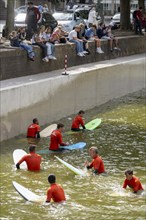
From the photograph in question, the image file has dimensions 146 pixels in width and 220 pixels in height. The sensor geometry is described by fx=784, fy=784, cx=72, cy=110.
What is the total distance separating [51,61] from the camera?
106 feet

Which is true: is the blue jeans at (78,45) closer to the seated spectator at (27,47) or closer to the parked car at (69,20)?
the seated spectator at (27,47)

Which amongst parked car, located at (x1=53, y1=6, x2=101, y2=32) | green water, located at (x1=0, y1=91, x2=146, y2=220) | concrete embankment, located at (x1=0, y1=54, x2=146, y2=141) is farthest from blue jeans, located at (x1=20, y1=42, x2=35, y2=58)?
parked car, located at (x1=53, y1=6, x2=101, y2=32)

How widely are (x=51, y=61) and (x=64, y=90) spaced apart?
2.01 m

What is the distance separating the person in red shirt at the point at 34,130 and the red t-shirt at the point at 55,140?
4.94 ft

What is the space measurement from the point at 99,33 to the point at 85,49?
319 centimetres

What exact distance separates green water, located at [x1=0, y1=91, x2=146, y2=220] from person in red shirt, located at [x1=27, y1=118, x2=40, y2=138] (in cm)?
31

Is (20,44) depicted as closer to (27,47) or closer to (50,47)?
(27,47)

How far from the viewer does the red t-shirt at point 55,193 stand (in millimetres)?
18766

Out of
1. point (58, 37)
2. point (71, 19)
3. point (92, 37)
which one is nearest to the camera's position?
point (58, 37)

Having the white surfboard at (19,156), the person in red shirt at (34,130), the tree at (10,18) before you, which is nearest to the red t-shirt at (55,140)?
the white surfboard at (19,156)

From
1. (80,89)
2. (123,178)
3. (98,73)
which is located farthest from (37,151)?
→ (98,73)

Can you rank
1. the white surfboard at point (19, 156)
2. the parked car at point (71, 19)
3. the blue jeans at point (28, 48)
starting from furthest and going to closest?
the parked car at point (71, 19) < the blue jeans at point (28, 48) < the white surfboard at point (19, 156)

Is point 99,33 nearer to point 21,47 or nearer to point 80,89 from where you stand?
point 80,89

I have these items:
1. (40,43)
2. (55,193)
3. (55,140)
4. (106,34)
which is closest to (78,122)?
(55,140)
